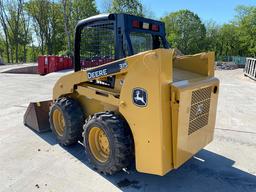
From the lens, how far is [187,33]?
42938 millimetres

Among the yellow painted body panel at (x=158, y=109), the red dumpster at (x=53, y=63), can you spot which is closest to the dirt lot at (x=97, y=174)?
the yellow painted body panel at (x=158, y=109)

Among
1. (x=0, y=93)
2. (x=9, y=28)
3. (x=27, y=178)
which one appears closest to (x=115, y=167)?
(x=27, y=178)

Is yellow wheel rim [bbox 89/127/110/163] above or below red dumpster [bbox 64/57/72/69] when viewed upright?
below

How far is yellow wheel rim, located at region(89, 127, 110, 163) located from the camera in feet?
11.6

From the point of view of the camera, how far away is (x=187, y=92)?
115 inches

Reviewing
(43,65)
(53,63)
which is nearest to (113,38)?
Answer: (53,63)

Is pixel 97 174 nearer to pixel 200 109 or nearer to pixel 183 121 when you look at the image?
pixel 183 121

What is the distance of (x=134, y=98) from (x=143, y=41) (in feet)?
4.33

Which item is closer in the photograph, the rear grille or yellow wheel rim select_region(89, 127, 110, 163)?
the rear grille

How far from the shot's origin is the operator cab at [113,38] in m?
3.38

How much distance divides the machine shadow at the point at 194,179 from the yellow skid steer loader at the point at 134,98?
272mm

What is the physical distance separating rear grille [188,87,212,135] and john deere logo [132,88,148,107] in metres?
0.62

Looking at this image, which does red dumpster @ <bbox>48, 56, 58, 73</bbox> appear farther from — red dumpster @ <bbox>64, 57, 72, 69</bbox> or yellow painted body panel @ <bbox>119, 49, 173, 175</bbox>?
yellow painted body panel @ <bbox>119, 49, 173, 175</bbox>

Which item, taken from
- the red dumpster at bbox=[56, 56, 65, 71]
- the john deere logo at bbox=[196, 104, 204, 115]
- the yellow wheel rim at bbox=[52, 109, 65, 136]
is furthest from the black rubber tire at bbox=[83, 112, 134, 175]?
the red dumpster at bbox=[56, 56, 65, 71]
